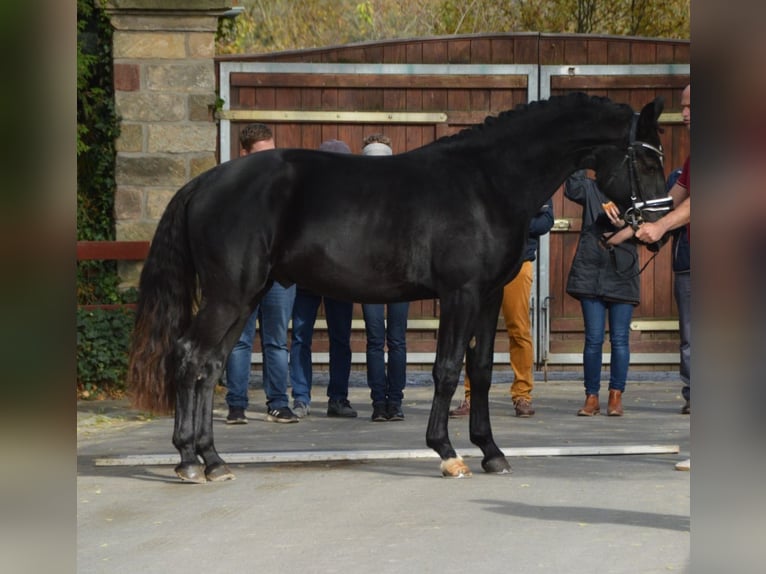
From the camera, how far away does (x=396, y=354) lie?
30.3ft

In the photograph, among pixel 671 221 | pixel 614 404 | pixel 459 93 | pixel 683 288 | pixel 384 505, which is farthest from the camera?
pixel 459 93

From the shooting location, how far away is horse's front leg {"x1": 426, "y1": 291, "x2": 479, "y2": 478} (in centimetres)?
671

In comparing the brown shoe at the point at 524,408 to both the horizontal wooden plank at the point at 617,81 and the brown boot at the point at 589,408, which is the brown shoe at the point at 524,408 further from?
the horizontal wooden plank at the point at 617,81

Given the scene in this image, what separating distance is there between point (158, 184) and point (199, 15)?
1483 millimetres

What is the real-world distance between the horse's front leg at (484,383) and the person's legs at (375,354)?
208 cm

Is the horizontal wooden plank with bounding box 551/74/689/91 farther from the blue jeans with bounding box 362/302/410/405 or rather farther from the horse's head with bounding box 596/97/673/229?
the horse's head with bounding box 596/97/673/229

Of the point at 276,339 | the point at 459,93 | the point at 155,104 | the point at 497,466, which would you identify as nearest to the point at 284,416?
the point at 276,339

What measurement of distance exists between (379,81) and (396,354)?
3331 mm

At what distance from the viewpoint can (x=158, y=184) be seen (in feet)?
35.0

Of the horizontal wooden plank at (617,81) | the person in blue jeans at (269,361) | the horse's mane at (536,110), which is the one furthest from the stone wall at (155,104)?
the horse's mane at (536,110)

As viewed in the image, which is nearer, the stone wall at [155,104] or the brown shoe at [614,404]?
the brown shoe at [614,404]

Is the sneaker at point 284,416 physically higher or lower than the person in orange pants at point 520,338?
lower

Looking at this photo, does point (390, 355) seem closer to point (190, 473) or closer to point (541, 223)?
point (541, 223)

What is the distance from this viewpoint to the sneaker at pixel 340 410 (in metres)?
9.38
